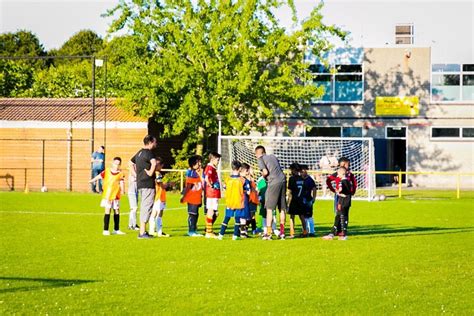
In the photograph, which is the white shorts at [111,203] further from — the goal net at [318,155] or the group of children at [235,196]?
the goal net at [318,155]

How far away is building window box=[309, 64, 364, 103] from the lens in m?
54.8

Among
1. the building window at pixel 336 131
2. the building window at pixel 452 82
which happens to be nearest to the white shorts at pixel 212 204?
the building window at pixel 336 131

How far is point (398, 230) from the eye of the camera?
23375 millimetres

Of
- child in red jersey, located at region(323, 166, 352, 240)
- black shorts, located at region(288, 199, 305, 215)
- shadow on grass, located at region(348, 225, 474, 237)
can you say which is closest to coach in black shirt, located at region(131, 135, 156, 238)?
black shorts, located at region(288, 199, 305, 215)

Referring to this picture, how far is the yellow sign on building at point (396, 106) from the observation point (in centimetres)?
5397

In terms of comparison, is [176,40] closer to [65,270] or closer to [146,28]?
[146,28]

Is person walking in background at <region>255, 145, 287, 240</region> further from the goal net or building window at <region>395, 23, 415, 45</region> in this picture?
building window at <region>395, 23, 415, 45</region>

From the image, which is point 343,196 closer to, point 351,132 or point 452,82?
point 351,132

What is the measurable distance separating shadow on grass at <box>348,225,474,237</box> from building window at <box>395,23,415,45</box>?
32.3 meters

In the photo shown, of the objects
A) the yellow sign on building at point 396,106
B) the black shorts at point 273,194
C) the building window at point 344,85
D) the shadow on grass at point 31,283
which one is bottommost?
the shadow on grass at point 31,283

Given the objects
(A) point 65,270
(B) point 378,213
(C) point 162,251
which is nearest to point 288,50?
(B) point 378,213

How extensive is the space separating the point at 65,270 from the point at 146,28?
31967 mm

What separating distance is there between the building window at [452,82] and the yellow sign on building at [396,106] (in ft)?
3.62

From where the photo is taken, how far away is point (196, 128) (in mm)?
46125
